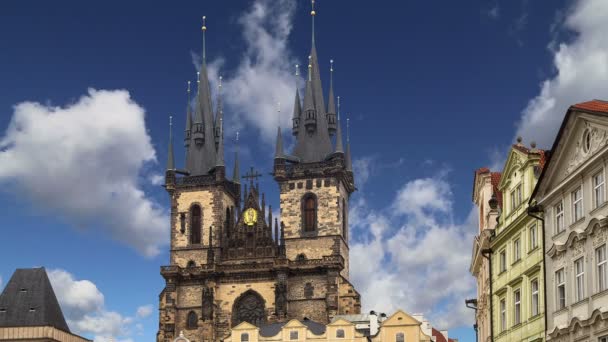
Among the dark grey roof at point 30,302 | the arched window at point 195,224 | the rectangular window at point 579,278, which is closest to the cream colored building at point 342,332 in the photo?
the dark grey roof at point 30,302

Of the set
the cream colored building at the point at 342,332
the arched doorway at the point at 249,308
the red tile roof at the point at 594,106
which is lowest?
the cream colored building at the point at 342,332

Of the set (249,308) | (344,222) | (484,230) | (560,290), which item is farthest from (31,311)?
(560,290)

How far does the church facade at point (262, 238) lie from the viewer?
8412 cm

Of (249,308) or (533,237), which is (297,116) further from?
(533,237)

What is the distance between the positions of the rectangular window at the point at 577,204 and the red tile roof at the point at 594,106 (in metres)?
2.25

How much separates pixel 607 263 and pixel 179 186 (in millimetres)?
70943

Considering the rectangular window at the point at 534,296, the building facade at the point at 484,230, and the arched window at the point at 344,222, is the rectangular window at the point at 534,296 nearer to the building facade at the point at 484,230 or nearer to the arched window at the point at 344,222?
the building facade at the point at 484,230

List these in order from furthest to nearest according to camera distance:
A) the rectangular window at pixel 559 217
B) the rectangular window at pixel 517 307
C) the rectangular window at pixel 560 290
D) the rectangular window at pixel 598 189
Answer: the rectangular window at pixel 517 307
the rectangular window at pixel 559 217
the rectangular window at pixel 560 290
the rectangular window at pixel 598 189

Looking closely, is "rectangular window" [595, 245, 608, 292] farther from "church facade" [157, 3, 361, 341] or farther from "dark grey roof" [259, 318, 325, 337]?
"church facade" [157, 3, 361, 341]

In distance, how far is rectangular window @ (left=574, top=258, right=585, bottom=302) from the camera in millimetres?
24828

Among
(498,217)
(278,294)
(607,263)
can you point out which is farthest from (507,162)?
(278,294)

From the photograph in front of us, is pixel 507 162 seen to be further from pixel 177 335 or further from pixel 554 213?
pixel 177 335

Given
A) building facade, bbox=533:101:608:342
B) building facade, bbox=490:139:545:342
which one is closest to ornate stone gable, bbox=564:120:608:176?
building facade, bbox=533:101:608:342

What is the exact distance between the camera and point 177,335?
84.9m
